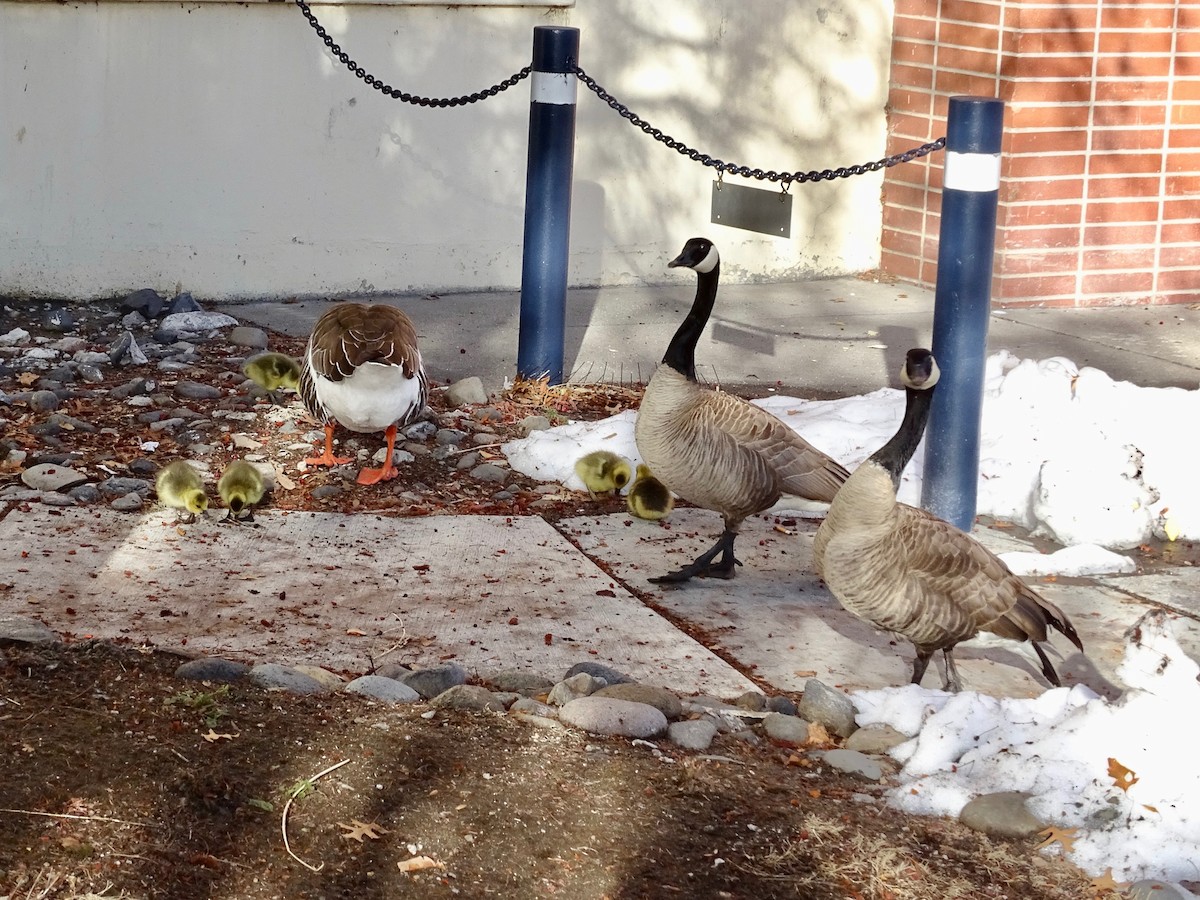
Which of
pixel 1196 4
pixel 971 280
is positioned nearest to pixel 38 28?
pixel 971 280

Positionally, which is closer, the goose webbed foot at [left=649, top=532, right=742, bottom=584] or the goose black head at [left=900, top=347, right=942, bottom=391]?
the goose black head at [left=900, top=347, right=942, bottom=391]

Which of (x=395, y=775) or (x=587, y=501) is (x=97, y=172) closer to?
(x=587, y=501)

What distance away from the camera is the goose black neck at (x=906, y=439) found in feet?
14.2

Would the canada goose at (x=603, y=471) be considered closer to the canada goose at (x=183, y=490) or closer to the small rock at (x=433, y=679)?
the canada goose at (x=183, y=490)

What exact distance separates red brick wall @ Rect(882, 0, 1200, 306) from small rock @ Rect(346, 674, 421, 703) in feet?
19.9

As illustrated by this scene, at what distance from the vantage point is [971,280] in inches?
222

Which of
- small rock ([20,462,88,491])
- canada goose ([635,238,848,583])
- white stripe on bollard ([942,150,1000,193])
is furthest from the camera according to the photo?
small rock ([20,462,88,491])

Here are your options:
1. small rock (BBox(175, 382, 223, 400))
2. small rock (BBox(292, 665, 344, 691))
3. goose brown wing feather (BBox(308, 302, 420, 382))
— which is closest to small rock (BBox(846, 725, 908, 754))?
small rock (BBox(292, 665, 344, 691))

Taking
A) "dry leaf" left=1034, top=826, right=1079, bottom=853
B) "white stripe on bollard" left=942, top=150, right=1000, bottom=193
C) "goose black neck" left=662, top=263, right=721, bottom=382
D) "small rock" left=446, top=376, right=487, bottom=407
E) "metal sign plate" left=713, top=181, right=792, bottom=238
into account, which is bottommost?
"dry leaf" left=1034, top=826, right=1079, bottom=853

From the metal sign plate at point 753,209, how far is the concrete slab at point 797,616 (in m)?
2.27

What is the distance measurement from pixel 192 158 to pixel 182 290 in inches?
29.8

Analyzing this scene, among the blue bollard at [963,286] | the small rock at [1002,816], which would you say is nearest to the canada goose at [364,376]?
the blue bollard at [963,286]

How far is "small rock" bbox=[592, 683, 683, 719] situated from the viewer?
4.16 meters

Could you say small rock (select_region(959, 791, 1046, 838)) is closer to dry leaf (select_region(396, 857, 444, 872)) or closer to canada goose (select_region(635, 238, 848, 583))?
dry leaf (select_region(396, 857, 444, 872))
